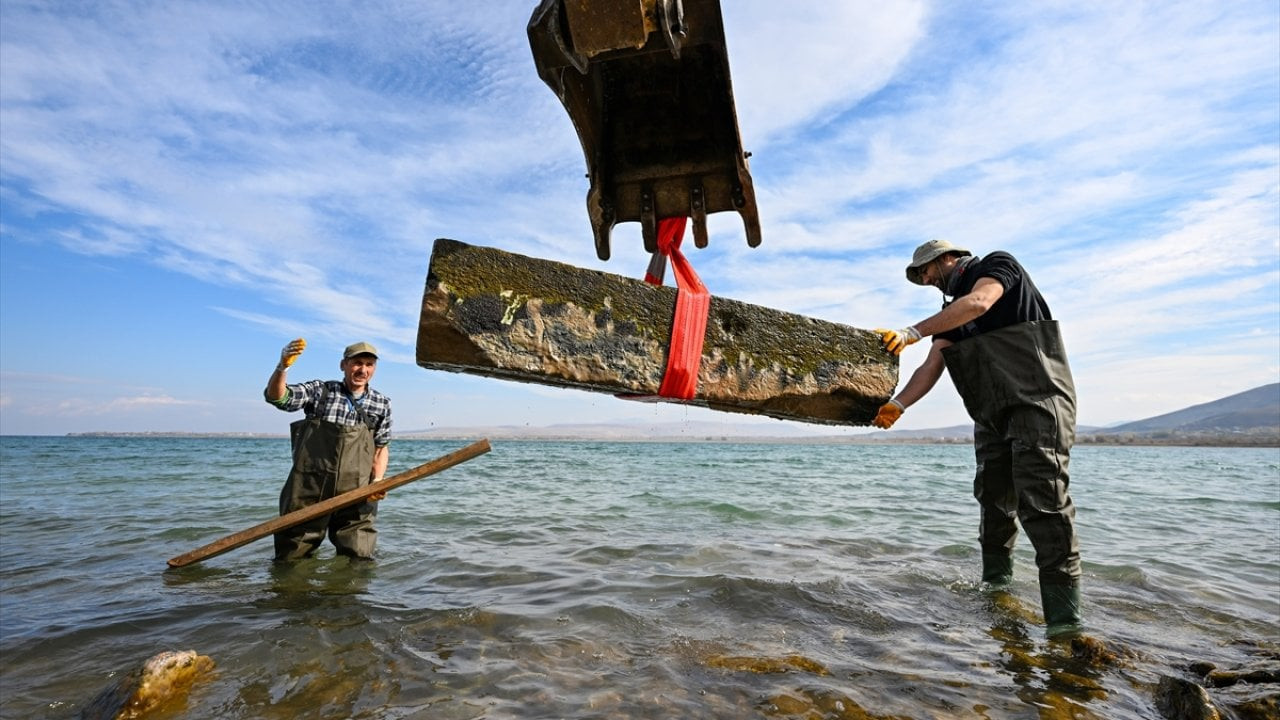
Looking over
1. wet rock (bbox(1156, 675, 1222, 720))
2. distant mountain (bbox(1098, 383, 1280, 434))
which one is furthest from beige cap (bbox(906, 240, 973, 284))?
distant mountain (bbox(1098, 383, 1280, 434))

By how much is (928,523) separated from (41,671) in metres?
8.36

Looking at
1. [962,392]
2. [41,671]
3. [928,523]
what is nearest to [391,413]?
[41,671]

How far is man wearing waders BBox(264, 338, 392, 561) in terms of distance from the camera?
5.14 m

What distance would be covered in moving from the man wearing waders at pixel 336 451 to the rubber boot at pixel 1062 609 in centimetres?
459

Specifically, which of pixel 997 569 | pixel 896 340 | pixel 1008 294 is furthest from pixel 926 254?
pixel 997 569

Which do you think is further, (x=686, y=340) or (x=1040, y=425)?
(x=1040, y=425)

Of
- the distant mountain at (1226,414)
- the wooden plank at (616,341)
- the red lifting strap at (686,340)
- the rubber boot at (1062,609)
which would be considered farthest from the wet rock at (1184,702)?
the distant mountain at (1226,414)

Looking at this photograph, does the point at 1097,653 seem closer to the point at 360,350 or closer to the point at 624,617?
the point at 624,617

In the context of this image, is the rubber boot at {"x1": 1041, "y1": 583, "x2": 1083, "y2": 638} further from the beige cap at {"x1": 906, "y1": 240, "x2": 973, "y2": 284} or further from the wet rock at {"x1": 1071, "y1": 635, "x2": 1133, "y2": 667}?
the beige cap at {"x1": 906, "y1": 240, "x2": 973, "y2": 284}

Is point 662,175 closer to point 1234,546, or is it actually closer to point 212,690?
point 212,690

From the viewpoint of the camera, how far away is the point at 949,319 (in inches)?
111

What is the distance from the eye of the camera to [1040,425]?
3340 mm

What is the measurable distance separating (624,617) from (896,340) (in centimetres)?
239

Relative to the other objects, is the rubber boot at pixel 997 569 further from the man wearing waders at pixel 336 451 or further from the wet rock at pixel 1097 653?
the man wearing waders at pixel 336 451
